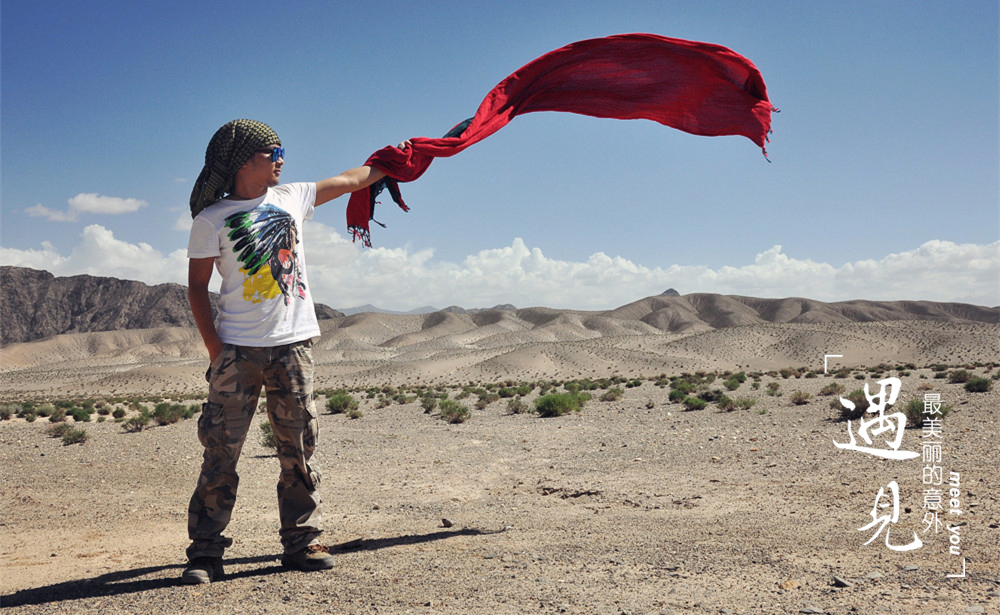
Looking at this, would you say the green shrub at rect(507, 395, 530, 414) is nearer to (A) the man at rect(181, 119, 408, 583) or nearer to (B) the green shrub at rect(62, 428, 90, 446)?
(B) the green shrub at rect(62, 428, 90, 446)

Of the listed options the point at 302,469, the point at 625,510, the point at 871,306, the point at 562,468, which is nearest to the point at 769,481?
the point at 625,510

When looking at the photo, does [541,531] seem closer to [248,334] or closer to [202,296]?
[248,334]

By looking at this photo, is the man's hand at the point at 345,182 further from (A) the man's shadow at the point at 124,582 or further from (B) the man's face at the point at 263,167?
(A) the man's shadow at the point at 124,582

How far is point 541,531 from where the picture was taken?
5441 mm

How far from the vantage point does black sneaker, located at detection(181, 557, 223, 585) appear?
4.16 m

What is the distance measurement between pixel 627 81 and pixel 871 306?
18947 centimetres

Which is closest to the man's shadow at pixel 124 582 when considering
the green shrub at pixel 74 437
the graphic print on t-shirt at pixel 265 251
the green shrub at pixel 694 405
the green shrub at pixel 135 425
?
the graphic print on t-shirt at pixel 265 251

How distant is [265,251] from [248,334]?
0.54 meters

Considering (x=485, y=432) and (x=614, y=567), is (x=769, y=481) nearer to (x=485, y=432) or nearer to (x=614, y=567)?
(x=614, y=567)

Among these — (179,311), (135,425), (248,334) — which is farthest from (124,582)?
(179,311)

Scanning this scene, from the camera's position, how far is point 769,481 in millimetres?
7266

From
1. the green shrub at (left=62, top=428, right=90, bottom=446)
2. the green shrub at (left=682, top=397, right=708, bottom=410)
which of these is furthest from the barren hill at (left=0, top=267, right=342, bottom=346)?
the green shrub at (left=682, top=397, right=708, bottom=410)

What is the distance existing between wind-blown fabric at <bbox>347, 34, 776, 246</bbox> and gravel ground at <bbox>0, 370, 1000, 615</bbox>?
3.81 m

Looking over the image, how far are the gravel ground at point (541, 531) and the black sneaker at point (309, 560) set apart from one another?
0.08 meters
